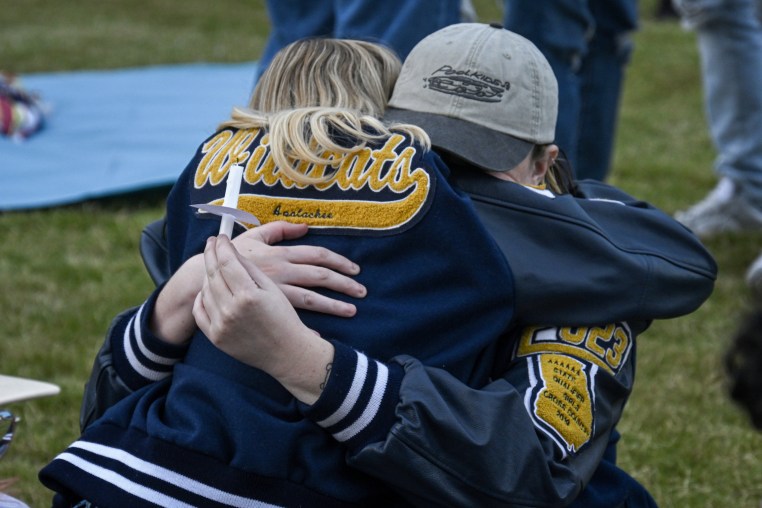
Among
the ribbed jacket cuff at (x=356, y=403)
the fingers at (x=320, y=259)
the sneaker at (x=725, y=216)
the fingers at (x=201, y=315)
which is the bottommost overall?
the sneaker at (x=725, y=216)

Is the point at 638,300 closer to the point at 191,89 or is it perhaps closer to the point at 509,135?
the point at 509,135

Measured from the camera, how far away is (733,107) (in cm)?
444

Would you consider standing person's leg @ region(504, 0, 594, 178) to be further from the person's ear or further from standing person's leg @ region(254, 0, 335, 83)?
the person's ear

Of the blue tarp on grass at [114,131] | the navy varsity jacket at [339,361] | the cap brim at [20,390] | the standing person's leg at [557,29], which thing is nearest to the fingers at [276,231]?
the navy varsity jacket at [339,361]

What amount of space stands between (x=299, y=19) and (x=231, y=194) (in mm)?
1998

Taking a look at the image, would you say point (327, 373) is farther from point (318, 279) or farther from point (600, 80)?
point (600, 80)

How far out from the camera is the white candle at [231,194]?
4.88 feet

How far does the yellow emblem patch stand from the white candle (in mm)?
467

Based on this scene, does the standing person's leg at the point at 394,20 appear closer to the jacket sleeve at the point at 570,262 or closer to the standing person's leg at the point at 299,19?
the standing person's leg at the point at 299,19

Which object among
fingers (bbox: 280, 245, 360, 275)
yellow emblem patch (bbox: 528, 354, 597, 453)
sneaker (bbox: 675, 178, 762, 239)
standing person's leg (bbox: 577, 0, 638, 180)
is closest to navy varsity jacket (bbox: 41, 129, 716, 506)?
yellow emblem patch (bbox: 528, 354, 597, 453)

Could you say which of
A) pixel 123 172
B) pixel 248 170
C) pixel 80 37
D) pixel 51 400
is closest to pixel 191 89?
pixel 123 172

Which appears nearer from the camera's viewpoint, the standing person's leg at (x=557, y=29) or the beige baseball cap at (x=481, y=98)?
the beige baseball cap at (x=481, y=98)

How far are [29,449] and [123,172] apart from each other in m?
2.43

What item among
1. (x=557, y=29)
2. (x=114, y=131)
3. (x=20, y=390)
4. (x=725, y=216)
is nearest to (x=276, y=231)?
(x=20, y=390)
